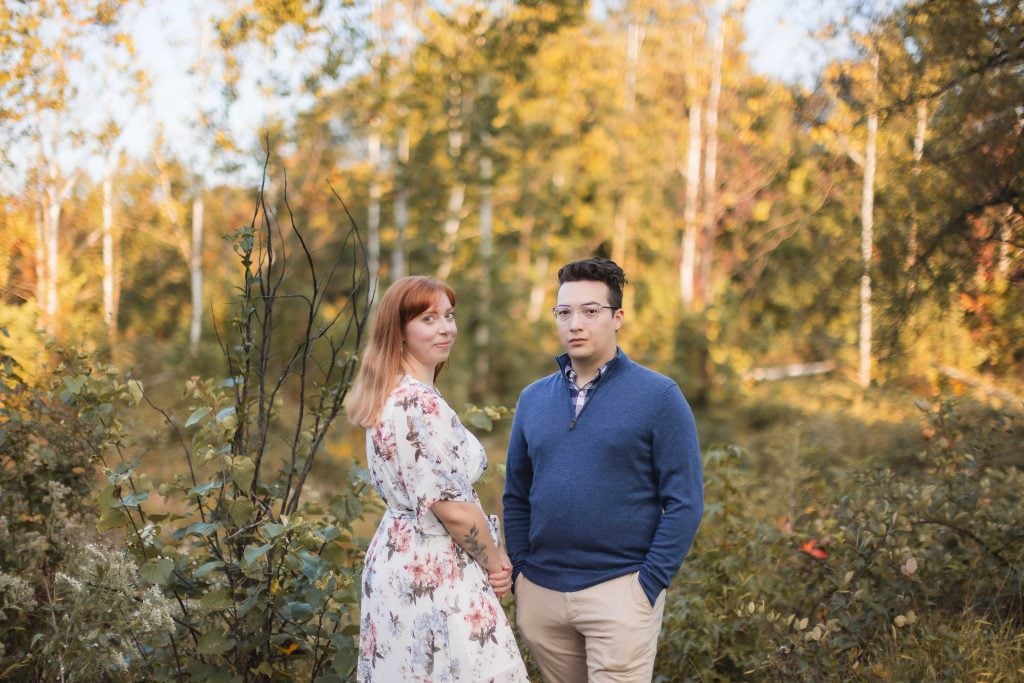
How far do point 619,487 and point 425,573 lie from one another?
2.10ft

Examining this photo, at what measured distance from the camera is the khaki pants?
2.67 meters

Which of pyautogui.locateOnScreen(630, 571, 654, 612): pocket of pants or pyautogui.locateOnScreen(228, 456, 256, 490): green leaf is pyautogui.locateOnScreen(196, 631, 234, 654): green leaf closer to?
pyautogui.locateOnScreen(228, 456, 256, 490): green leaf

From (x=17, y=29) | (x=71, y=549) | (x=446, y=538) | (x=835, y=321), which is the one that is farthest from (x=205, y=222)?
(x=446, y=538)

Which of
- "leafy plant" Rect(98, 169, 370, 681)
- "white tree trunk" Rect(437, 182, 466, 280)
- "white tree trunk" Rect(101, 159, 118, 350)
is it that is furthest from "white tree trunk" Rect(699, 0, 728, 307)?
"leafy plant" Rect(98, 169, 370, 681)

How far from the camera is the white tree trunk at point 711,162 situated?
A: 1694 cm

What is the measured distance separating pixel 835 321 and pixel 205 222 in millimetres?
12314

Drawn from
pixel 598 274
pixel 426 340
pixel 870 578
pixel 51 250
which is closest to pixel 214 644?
pixel 426 340

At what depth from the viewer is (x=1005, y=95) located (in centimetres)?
481

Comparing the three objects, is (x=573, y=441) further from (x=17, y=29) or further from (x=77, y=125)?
(x=77, y=125)

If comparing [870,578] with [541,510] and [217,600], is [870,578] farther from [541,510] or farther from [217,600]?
[217,600]

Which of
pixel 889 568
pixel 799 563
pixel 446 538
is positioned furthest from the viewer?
pixel 799 563

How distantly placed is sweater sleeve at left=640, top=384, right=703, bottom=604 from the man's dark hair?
0.37 m

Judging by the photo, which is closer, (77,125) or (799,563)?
(799,563)

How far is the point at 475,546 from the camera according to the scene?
8.54 feet
